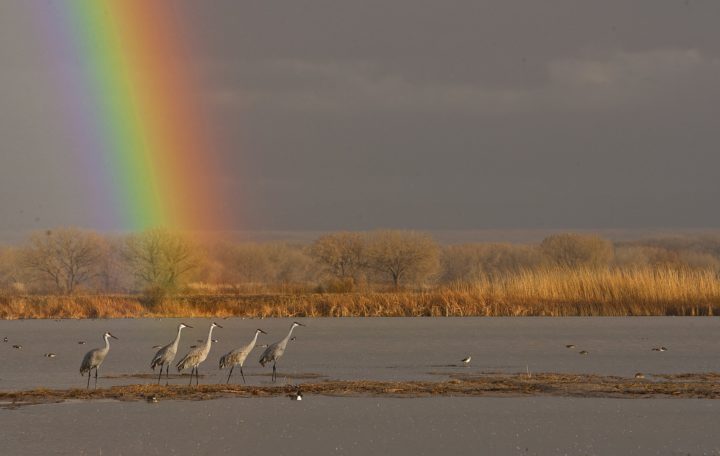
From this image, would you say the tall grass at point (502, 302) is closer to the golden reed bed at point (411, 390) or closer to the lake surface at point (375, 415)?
the lake surface at point (375, 415)

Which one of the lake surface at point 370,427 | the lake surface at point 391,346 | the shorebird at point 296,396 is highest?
the lake surface at point 391,346

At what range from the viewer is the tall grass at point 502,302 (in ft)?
139

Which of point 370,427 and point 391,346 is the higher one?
point 391,346

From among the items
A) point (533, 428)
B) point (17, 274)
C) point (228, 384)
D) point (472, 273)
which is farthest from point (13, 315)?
point (472, 273)

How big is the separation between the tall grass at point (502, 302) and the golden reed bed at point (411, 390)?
73.9 ft

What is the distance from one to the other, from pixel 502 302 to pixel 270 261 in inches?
3062

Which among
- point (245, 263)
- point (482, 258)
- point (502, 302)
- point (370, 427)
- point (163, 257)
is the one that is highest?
point (482, 258)

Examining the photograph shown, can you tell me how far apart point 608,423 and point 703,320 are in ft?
85.0

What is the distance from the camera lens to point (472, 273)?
106938mm

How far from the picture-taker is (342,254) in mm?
86188

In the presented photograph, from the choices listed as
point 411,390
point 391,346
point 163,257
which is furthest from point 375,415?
point 163,257

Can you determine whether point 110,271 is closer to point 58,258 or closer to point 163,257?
point 58,258

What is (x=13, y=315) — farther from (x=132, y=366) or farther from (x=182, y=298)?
(x=132, y=366)

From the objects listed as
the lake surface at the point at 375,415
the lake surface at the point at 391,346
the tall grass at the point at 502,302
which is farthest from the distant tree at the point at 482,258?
the lake surface at the point at 375,415
